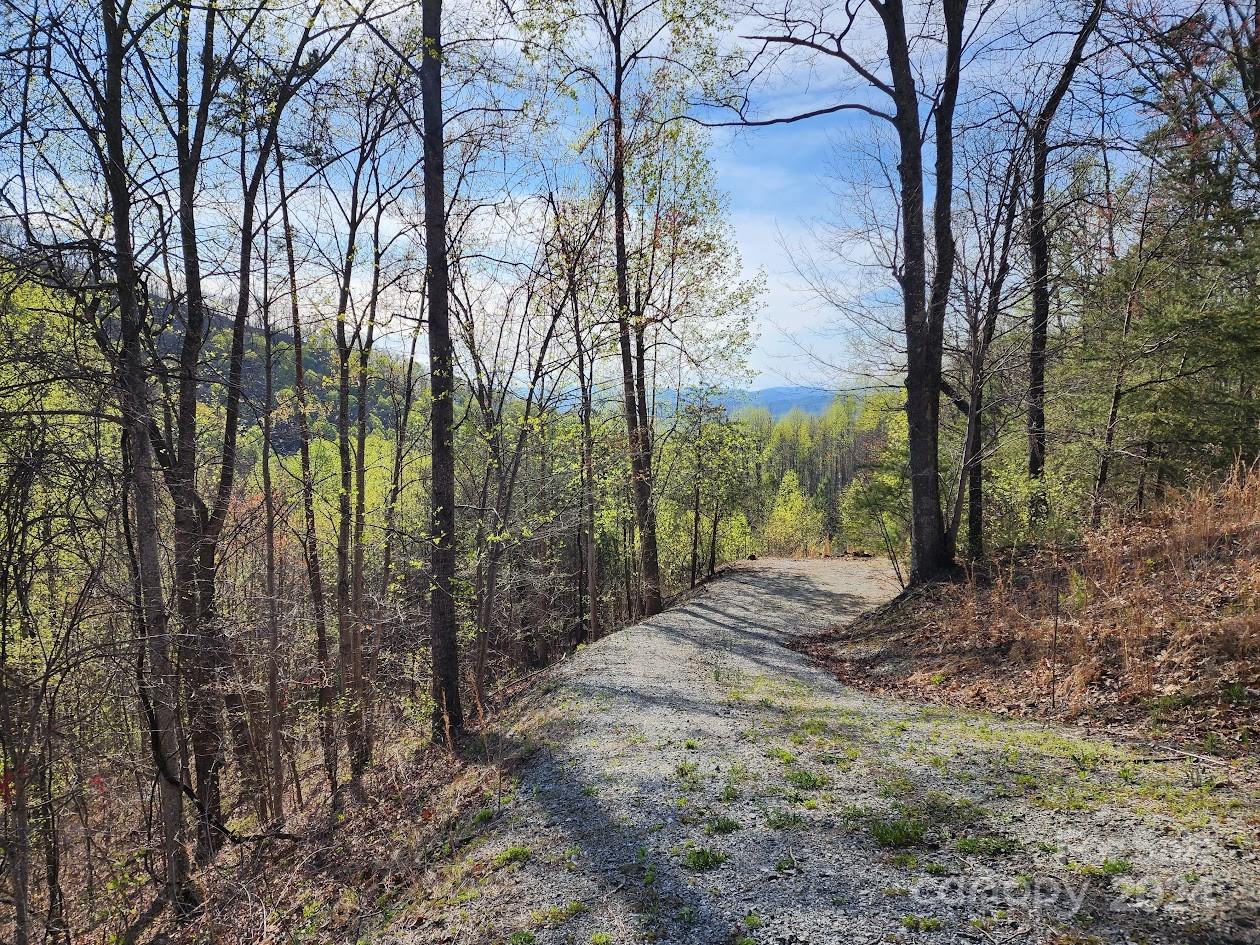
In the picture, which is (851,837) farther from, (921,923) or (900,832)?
(921,923)

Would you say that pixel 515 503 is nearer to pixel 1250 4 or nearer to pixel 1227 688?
pixel 1227 688

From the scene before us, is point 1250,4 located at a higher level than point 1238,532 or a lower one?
higher

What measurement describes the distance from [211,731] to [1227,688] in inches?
380

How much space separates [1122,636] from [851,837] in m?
3.46

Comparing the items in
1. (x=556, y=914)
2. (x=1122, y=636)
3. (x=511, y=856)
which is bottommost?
(x=511, y=856)

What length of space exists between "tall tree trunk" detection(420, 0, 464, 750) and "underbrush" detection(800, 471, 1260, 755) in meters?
5.19

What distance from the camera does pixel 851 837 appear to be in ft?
12.7

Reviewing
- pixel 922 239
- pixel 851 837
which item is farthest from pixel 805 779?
pixel 922 239

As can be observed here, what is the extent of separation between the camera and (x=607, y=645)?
35.4 feet

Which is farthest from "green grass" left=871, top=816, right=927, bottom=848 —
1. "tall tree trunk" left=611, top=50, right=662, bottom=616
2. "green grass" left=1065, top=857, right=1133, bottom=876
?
"tall tree trunk" left=611, top=50, right=662, bottom=616

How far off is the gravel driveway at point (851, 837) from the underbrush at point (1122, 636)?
553 mm

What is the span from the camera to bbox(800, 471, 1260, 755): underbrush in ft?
15.1

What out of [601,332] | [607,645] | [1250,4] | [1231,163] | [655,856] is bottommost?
[607,645]

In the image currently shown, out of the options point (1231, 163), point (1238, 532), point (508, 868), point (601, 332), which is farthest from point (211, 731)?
point (1231, 163)
